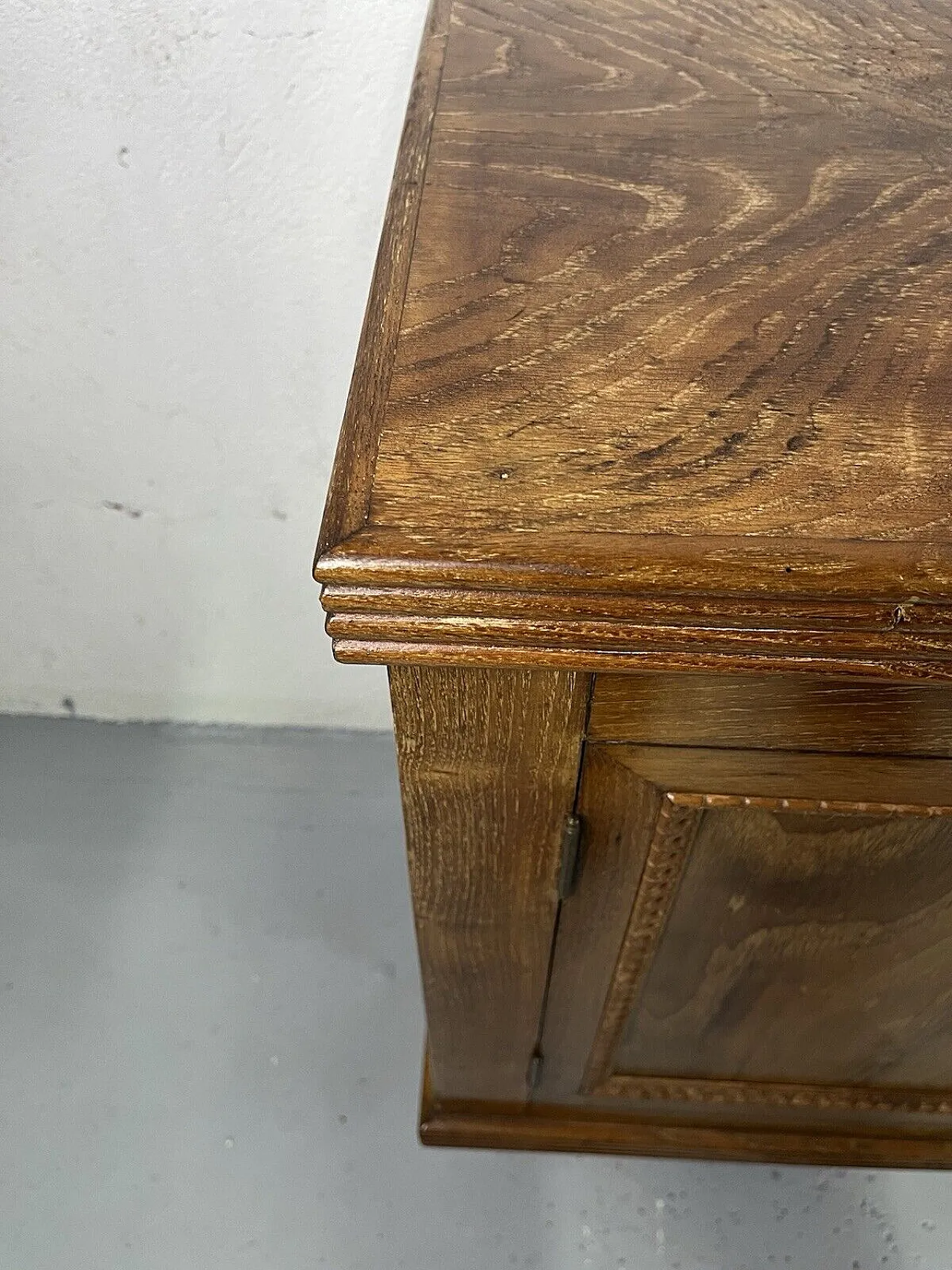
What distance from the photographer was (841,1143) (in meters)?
0.79

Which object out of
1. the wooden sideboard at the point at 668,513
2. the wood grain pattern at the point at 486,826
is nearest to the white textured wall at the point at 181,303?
the wooden sideboard at the point at 668,513

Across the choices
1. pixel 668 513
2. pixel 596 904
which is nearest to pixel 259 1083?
pixel 596 904

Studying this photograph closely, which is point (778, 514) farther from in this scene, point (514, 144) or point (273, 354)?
point (273, 354)

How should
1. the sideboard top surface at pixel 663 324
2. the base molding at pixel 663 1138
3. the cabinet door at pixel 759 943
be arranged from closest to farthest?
the sideboard top surface at pixel 663 324, the cabinet door at pixel 759 943, the base molding at pixel 663 1138

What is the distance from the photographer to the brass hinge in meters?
0.44

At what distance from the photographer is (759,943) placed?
52 cm

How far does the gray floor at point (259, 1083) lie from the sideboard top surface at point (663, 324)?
2.26ft

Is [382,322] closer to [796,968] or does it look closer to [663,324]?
[663,324]

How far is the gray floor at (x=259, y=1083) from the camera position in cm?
80

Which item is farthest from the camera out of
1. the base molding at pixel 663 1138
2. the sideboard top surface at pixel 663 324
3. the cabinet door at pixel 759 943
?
the base molding at pixel 663 1138

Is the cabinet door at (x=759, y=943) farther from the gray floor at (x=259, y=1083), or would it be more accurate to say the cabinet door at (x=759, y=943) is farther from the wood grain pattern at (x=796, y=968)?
the gray floor at (x=259, y=1083)

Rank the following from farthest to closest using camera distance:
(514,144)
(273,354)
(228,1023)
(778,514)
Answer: (228,1023) < (273,354) < (514,144) < (778,514)

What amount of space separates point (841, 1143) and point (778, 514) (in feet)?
2.23

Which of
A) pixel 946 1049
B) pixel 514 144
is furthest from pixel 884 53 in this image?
pixel 946 1049
